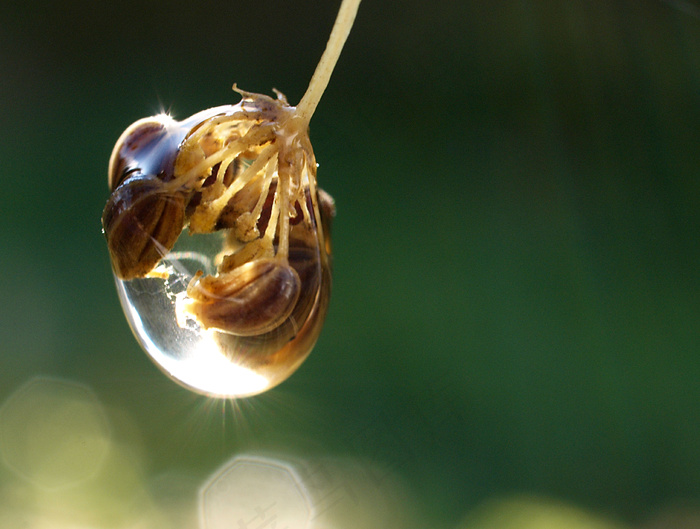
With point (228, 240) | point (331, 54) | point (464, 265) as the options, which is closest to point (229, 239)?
point (228, 240)

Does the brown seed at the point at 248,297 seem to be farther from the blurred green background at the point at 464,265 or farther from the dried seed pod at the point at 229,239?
the blurred green background at the point at 464,265

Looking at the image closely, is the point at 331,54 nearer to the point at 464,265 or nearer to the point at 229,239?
the point at 229,239

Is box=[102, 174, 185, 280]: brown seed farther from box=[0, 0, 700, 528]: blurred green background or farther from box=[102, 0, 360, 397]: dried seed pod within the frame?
box=[0, 0, 700, 528]: blurred green background

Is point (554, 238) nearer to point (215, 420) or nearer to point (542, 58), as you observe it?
point (542, 58)

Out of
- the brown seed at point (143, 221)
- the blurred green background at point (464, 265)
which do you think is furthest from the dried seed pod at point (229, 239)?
the blurred green background at point (464, 265)

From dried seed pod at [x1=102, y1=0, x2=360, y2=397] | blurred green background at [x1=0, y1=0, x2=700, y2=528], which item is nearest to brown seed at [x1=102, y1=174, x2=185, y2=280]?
dried seed pod at [x1=102, y1=0, x2=360, y2=397]

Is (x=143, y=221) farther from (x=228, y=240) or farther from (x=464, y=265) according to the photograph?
(x=464, y=265)

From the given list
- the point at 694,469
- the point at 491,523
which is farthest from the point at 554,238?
the point at 491,523

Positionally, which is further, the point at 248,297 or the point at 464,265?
the point at 464,265
